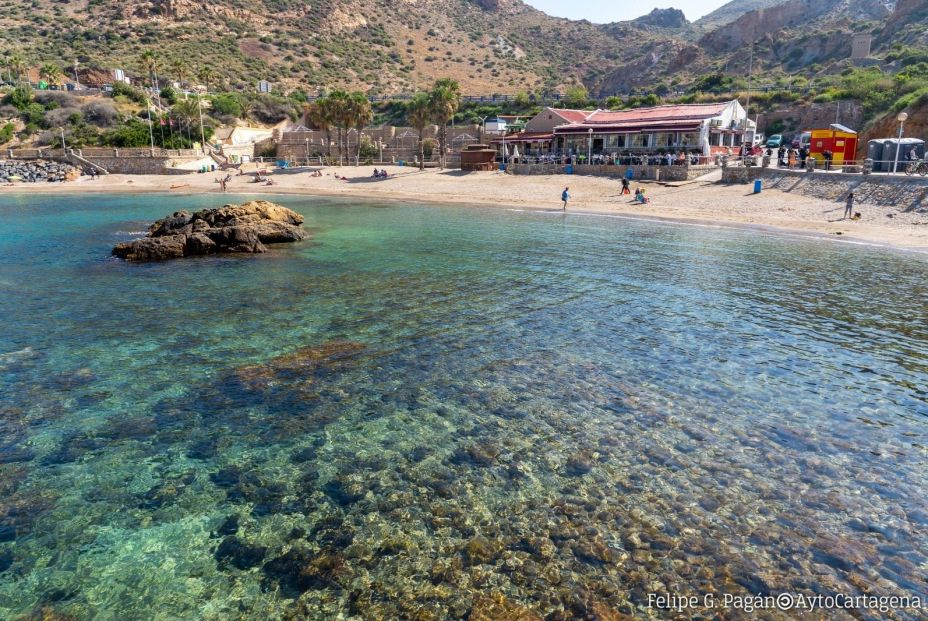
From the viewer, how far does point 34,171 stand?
203ft

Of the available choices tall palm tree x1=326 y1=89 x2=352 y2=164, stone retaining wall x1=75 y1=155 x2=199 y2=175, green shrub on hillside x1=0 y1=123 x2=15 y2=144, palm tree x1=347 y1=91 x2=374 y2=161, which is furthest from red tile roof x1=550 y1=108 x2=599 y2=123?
green shrub on hillside x1=0 y1=123 x2=15 y2=144

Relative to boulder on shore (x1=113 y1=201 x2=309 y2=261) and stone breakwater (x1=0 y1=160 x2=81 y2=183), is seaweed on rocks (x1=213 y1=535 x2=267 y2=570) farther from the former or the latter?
stone breakwater (x1=0 y1=160 x2=81 y2=183)

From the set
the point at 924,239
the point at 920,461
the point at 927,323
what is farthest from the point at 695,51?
the point at 920,461

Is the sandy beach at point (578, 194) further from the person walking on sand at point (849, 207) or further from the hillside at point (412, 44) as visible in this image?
the hillside at point (412, 44)

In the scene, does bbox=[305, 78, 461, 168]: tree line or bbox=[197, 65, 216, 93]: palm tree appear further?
bbox=[197, 65, 216, 93]: palm tree

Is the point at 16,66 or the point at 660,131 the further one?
the point at 16,66

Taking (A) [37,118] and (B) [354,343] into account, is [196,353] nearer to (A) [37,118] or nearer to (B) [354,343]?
(B) [354,343]

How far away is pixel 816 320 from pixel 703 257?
8.62 metres

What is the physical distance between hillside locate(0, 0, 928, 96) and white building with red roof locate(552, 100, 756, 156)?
40.2 m

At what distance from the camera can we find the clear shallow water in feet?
19.8

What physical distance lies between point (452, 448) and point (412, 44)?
444ft

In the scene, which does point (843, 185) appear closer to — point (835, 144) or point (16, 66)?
point (835, 144)

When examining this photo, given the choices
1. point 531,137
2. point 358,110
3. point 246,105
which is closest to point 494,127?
point 531,137

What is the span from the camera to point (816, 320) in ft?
49.9
